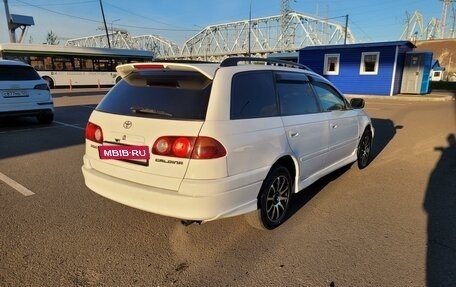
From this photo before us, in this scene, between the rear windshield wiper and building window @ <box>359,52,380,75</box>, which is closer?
the rear windshield wiper

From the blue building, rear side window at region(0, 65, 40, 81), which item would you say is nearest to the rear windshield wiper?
rear side window at region(0, 65, 40, 81)

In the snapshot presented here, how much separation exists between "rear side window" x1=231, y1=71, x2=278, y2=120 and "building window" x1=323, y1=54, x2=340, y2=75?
21884 mm

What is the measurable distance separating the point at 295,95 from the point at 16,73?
7618 millimetres

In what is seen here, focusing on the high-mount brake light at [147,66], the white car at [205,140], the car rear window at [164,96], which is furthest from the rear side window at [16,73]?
the high-mount brake light at [147,66]

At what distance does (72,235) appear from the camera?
336cm

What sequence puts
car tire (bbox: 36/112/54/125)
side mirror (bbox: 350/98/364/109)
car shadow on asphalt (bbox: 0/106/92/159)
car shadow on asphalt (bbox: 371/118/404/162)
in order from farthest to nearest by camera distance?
car tire (bbox: 36/112/54/125) → car shadow on asphalt (bbox: 371/118/404/162) → car shadow on asphalt (bbox: 0/106/92/159) → side mirror (bbox: 350/98/364/109)

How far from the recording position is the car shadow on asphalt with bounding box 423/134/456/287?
284 cm

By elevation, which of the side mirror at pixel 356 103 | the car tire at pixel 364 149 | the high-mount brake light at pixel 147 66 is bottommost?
the car tire at pixel 364 149

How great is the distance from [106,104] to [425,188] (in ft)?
14.4

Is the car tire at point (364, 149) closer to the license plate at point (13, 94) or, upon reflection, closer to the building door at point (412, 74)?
the license plate at point (13, 94)

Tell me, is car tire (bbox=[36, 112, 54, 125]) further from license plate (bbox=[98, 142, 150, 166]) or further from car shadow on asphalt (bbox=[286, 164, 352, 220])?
car shadow on asphalt (bbox=[286, 164, 352, 220])

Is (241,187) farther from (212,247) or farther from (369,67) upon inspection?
(369,67)

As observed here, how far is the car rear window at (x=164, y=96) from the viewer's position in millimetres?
2949

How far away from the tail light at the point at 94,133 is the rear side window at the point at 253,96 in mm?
1330
